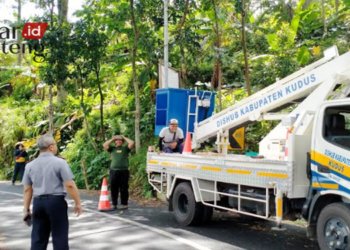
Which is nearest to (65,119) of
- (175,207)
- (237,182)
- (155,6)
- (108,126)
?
(108,126)

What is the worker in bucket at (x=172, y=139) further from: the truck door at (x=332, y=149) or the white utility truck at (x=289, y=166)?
the truck door at (x=332, y=149)

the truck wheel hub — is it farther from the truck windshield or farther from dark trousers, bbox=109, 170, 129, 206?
dark trousers, bbox=109, 170, 129, 206

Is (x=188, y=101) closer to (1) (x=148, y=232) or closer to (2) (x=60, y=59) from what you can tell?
(1) (x=148, y=232)

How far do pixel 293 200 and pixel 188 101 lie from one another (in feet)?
15.9

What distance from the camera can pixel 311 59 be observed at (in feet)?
51.6

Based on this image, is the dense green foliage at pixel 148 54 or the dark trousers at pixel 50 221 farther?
the dense green foliage at pixel 148 54

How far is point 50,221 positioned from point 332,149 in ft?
11.9

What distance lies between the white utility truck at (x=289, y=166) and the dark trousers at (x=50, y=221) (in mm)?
2984

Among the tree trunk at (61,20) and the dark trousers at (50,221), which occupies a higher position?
the tree trunk at (61,20)

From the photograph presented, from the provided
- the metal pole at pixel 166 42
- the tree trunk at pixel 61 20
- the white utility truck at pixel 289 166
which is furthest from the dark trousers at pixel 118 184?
the tree trunk at pixel 61 20

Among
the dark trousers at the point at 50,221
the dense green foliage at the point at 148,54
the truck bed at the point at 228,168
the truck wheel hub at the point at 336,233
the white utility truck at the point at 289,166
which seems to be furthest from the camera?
the dense green foliage at the point at 148,54

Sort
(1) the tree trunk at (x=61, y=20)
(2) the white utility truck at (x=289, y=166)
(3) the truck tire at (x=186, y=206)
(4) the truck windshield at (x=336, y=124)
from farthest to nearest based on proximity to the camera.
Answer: (1) the tree trunk at (x=61, y=20)
(3) the truck tire at (x=186, y=206)
(4) the truck windshield at (x=336, y=124)
(2) the white utility truck at (x=289, y=166)

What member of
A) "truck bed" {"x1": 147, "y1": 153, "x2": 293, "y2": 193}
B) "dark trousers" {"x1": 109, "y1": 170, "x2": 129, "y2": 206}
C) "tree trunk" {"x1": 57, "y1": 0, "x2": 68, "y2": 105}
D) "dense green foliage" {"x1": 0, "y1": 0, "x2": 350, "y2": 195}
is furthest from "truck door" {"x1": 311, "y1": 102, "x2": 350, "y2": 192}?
"tree trunk" {"x1": 57, "y1": 0, "x2": 68, "y2": 105}

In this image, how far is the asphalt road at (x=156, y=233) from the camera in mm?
6945
